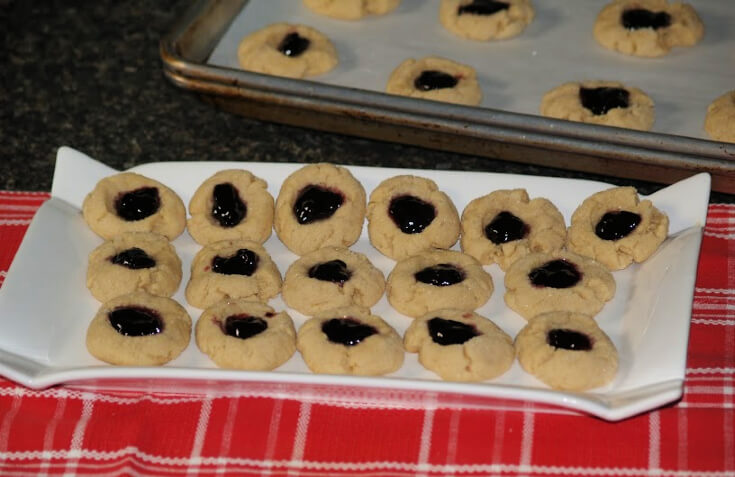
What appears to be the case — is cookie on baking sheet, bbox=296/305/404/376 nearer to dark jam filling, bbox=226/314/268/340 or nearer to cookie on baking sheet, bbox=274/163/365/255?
dark jam filling, bbox=226/314/268/340

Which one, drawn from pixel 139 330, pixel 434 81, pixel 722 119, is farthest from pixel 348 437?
pixel 722 119

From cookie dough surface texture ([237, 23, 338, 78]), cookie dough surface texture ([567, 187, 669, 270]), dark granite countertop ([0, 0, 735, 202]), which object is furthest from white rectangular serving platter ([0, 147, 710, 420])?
cookie dough surface texture ([237, 23, 338, 78])

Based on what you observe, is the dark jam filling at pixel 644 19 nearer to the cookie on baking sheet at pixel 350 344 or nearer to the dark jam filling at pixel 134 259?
the cookie on baking sheet at pixel 350 344

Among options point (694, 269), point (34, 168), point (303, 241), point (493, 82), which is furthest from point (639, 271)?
point (34, 168)

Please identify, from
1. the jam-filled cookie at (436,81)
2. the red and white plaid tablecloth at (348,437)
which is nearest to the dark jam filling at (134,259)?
the red and white plaid tablecloth at (348,437)

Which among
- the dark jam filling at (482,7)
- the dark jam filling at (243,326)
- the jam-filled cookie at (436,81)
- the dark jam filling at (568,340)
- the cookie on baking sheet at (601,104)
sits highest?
the dark jam filling at (482,7)

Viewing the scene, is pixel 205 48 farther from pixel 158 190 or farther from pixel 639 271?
pixel 639 271

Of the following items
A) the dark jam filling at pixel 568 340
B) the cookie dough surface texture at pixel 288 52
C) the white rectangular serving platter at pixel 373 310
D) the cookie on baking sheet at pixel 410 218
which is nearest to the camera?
the white rectangular serving platter at pixel 373 310

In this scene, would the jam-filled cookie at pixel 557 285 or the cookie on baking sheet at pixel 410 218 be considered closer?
the jam-filled cookie at pixel 557 285
